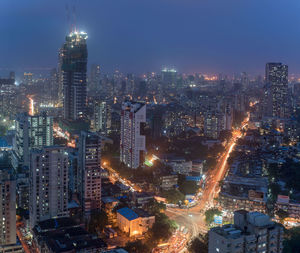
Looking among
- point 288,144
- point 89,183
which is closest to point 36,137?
point 89,183

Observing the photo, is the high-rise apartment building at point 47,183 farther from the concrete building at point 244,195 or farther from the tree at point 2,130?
the tree at point 2,130

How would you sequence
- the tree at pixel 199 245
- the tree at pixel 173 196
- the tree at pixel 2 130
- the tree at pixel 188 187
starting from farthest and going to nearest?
the tree at pixel 2 130, the tree at pixel 188 187, the tree at pixel 173 196, the tree at pixel 199 245

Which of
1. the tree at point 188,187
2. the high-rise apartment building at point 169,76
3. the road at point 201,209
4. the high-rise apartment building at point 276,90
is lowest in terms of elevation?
the road at point 201,209

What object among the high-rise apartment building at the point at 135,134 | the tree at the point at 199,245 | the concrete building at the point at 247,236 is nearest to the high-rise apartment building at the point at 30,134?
the high-rise apartment building at the point at 135,134

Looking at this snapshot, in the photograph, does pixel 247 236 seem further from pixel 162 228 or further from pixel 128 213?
pixel 128 213

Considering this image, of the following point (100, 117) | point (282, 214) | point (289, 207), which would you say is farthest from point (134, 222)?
point (100, 117)

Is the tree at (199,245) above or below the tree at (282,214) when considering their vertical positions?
below

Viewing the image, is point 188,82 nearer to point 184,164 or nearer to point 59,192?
point 184,164
